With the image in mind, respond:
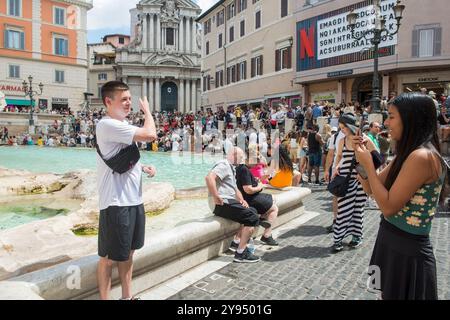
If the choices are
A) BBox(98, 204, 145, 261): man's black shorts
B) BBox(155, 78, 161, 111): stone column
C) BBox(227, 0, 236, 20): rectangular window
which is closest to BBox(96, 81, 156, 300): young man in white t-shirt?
BBox(98, 204, 145, 261): man's black shorts

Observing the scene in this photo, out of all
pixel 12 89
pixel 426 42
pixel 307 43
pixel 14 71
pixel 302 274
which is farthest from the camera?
pixel 14 71

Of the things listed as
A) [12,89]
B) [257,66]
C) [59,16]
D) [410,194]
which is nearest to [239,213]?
[410,194]

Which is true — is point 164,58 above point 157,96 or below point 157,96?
above

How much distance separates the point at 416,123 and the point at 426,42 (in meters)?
19.7

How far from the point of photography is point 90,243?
4.16 metres

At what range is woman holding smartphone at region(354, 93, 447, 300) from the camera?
2014mm

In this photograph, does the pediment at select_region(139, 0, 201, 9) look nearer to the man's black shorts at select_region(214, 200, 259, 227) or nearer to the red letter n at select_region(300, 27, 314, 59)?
the red letter n at select_region(300, 27, 314, 59)

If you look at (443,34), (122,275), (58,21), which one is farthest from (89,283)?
(58,21)

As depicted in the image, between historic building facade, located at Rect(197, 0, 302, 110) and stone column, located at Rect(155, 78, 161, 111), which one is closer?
historic building facade, located at Rect(197, 0, 302, 110)

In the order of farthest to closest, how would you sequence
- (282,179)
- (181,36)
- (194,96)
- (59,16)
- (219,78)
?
(194,96)
(181,36)
(59,16)
(219,78)
(282,179)

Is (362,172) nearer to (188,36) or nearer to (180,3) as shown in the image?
(188,36)

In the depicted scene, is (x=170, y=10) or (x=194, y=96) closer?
(x=170, y=10)

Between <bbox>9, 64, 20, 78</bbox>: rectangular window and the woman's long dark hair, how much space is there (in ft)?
148

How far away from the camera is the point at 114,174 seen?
2854 mm
